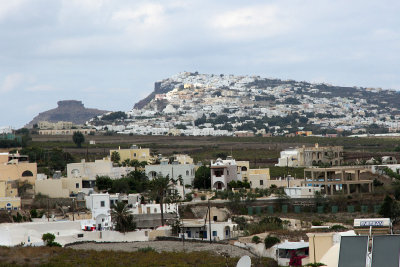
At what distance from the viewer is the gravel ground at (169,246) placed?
3750 centimetres

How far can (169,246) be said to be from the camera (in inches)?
1570

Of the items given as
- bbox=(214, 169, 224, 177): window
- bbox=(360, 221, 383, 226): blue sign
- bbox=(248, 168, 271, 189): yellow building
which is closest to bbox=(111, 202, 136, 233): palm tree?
bbox=(214, 169, 224, 177): window

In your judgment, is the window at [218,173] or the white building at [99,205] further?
the window at [218,173]

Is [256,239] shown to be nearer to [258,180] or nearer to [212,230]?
[212,230]

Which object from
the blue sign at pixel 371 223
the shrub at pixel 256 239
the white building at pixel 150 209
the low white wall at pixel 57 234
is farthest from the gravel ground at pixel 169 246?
the blue sign at pixel 371 223

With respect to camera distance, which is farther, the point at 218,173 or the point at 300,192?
the point at 218,173

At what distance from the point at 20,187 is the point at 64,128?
318 ft

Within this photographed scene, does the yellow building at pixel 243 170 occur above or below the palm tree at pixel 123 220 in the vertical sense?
above

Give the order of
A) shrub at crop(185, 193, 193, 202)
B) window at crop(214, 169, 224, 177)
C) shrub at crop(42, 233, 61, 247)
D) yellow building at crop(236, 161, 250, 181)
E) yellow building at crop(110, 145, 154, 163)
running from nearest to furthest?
shrub at crop(42, 233, 61, 247) < shrub at crop(185, 193, 193, 202) < window at crop(214, 169, 224, 177) < yellow building at crop(236, 161, 250, 181) < yellow building at crop(110, 145, 154, 163)

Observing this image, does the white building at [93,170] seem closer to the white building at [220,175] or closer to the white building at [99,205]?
the white building at [220,175]

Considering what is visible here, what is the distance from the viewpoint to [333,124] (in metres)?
195

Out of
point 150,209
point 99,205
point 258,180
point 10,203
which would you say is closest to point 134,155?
point 258,180

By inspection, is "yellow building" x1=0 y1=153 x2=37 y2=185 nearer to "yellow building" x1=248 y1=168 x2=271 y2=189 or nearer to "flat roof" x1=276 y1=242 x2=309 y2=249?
"yellow building" x1=248 y1=168 x2=271 y2=189

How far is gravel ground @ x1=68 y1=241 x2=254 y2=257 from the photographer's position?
3750 cm
